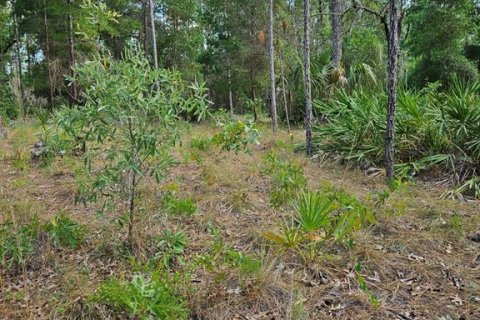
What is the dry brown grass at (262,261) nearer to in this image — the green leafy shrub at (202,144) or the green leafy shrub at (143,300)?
the green leafy shrub at (143,300)

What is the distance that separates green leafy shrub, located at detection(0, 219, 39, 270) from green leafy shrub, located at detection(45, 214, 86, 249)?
125 millimetres

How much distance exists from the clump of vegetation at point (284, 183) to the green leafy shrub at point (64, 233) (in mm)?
1965

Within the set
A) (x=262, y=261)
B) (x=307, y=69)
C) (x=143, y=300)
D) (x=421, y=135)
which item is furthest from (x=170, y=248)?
(x=421, y=135)

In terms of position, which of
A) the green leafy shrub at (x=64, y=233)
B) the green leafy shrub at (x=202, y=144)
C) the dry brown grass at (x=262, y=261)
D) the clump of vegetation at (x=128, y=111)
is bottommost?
the dry brown grass at (x=262, y=261)

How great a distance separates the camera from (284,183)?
14.5 feet

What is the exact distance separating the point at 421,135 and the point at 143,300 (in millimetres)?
4949

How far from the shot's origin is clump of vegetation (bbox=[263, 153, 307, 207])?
425cm

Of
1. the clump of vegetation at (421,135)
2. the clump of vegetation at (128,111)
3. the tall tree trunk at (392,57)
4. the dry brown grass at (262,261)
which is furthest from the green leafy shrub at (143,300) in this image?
the clump of vegetation at (421,135)

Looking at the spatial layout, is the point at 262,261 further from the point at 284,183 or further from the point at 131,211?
the point at 284,183

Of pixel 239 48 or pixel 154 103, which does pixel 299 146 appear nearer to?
pixel 154 103

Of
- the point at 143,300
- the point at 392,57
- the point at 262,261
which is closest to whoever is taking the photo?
the point at 143,300

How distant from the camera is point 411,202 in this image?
4395 mm

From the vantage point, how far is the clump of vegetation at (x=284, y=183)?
4250 millimetres

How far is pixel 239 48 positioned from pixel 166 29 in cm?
288
